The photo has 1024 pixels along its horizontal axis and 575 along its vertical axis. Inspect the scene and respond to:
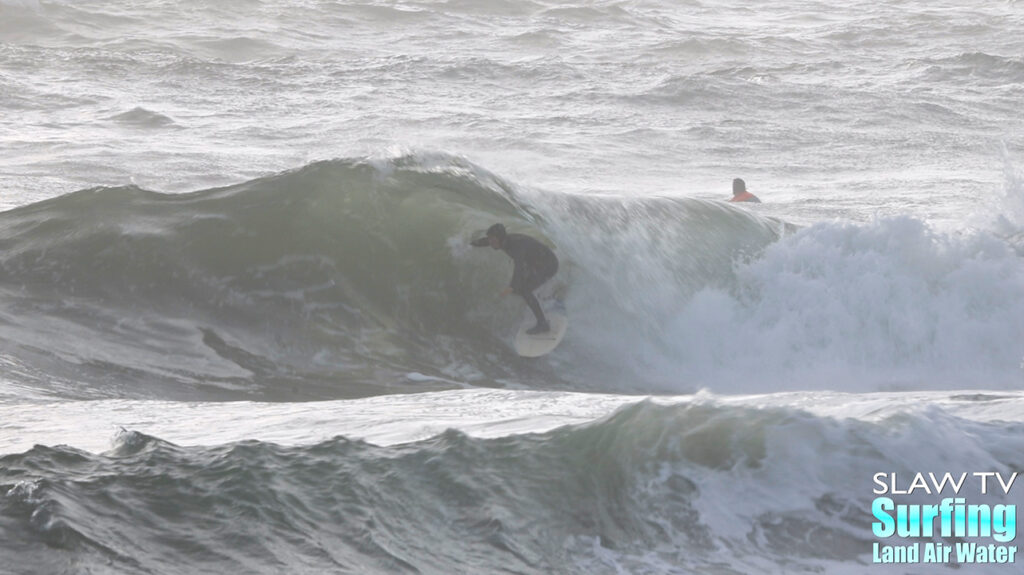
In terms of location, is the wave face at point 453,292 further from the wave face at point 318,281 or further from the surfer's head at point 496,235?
the surfer's head at point 496,235

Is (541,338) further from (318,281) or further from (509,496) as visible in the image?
(509,496)

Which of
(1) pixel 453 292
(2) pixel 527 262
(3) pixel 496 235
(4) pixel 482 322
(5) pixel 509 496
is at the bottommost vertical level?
(4) pixel 482 322

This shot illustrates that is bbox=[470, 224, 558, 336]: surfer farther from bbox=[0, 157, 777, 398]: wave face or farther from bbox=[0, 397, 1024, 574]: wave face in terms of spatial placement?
bbox=[0, 397, 1024, 574]: wave face

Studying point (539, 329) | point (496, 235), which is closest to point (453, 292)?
point (539, 329)

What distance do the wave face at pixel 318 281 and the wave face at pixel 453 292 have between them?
2cm

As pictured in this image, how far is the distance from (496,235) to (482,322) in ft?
3.57

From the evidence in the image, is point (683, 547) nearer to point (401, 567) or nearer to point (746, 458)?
point (746, 458)

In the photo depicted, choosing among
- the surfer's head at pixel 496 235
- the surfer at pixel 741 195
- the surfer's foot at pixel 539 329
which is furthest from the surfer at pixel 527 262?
the surfer at pixel 741 195

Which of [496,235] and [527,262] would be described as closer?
[496,235]

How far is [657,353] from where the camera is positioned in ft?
35.2

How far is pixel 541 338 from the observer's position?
10242 millimetres

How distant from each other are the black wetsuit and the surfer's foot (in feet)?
1.73

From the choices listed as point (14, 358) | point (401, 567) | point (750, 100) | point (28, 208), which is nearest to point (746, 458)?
point (401, 567)

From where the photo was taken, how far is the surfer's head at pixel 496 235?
9.53 m
